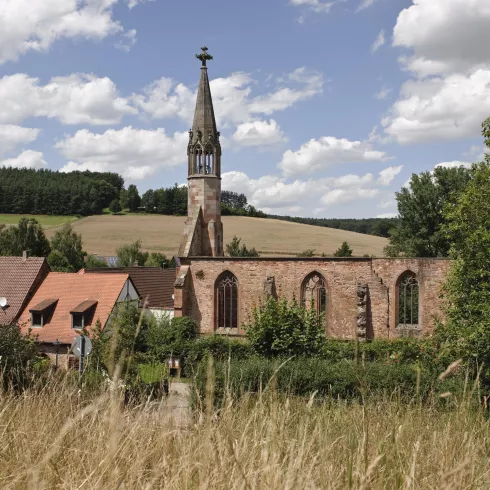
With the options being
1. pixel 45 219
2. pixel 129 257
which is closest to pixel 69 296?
pixel 129 257

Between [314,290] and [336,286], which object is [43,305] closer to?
[314,290]

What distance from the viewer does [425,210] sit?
4712 centimetres

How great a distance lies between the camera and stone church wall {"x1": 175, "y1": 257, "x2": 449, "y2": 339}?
24.6 meters

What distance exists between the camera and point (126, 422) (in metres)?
3.66

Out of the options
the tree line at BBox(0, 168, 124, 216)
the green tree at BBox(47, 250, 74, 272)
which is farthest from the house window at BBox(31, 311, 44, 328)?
the tree line at BBox(0, 168, 124, 216)

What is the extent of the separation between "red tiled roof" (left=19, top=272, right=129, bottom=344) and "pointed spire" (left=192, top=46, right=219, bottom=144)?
28.2ft

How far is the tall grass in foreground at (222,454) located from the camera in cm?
249

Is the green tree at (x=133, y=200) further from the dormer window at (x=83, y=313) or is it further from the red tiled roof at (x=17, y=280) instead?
the dormer window at (x=83, y=313)

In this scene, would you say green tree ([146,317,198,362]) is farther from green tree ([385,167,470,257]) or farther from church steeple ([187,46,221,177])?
green tree ([385,167,470,257])

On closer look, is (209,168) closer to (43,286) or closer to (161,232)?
(43,286)

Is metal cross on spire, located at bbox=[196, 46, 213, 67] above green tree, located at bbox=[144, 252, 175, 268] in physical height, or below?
above

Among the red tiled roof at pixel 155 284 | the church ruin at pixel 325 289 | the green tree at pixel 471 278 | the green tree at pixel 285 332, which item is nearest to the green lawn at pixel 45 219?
the red tiled roof at pixel 155 284

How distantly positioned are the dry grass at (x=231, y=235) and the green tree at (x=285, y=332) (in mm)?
52628

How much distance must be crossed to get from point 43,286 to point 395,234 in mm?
30543
